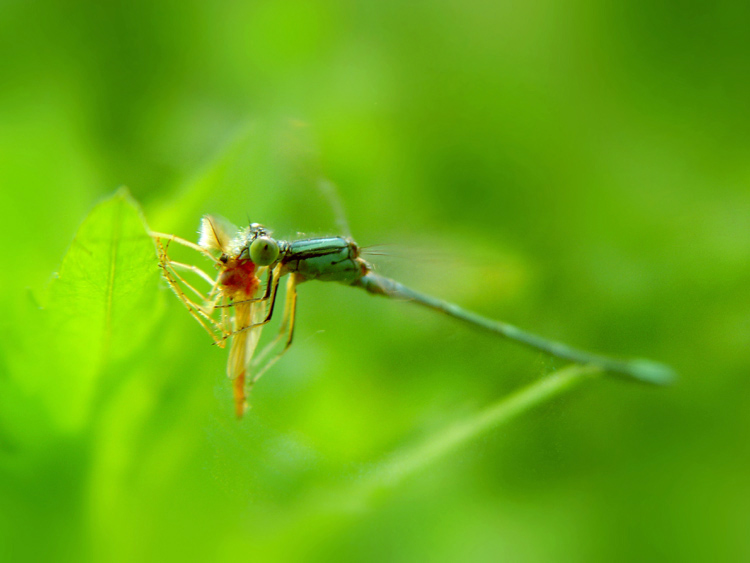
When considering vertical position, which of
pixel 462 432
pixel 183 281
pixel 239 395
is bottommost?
pixel 462 432

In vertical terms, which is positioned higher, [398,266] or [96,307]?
[398,266]

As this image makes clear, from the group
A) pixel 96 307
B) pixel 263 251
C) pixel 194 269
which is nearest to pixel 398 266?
pixel 263 251

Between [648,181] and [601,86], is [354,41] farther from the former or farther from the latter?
[648,181]

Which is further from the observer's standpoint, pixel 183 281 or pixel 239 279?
pixel 239 279

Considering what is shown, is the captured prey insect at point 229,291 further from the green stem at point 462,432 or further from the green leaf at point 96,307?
the green stem at point 462,432

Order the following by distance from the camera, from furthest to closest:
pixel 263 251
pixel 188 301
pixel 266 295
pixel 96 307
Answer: pixel 266 295, pixel 263 251, pixel 188 301, pixel 96 307

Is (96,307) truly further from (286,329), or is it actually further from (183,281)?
(286,329)

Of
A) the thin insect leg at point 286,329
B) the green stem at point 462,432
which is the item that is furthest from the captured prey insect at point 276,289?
the green stem at point 462,432

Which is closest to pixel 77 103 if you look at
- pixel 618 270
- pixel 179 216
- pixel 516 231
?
pixel 179 216
